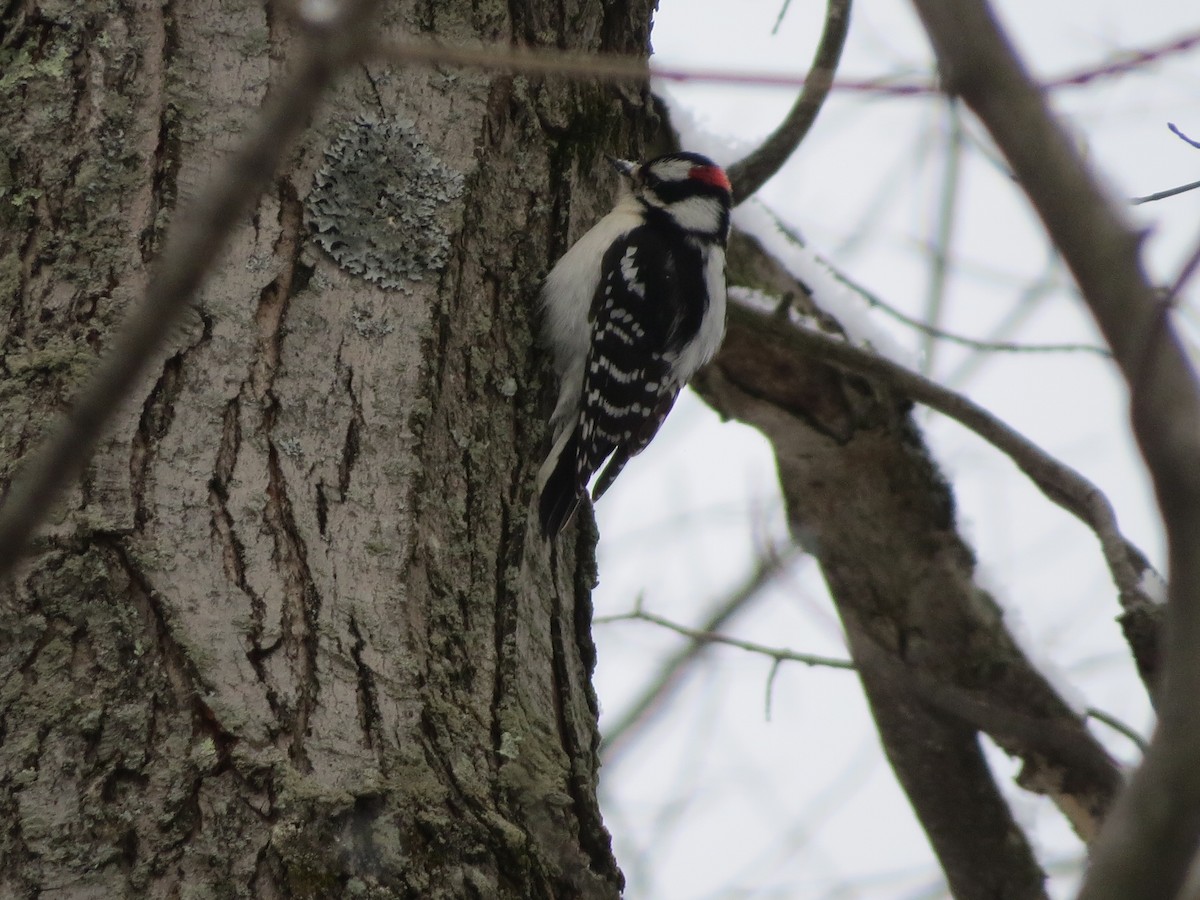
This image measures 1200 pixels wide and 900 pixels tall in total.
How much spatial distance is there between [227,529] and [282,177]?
2.21 ft

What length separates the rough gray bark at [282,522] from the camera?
191 centimetres

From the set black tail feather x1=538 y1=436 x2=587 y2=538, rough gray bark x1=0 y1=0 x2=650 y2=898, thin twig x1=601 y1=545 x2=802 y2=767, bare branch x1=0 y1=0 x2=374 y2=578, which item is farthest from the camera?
thin twig x1=601 y1=545 x2=802 y2=767

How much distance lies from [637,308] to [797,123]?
2.22ft

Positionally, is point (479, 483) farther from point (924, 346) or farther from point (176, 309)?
point (924, 346)

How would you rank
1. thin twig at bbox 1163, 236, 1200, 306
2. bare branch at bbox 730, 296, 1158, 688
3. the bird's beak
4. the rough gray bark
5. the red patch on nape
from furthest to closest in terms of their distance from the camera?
the red patch on nape
the bird's beak
bare branch at bbox 730, 296, 1158, 688
the rough gray bark
thin twig at bbox 1163, 236, 1200, 306

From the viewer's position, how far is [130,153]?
229cm

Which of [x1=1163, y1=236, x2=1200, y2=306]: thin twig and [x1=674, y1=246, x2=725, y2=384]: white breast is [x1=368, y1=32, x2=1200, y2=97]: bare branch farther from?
[x1=674, y1=246, x2=725, y2=384]: white breast

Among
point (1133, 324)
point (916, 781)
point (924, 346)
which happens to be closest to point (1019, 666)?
point (916, 781)

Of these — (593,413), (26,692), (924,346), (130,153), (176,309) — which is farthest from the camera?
(924,346)

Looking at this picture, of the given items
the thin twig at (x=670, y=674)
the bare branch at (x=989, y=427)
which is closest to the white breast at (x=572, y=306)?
the bare branch at (x=989, y=427)

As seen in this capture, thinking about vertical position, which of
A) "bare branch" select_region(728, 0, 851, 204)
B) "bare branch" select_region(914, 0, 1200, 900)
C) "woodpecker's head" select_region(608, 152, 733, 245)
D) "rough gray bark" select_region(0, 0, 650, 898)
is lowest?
"bare branch" select_region(914, 0, 1200, 900)

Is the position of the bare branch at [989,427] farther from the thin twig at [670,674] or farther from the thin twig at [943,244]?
the thin twig at [670,674]

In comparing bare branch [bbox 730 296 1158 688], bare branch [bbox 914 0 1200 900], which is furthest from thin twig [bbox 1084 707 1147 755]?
bare branch [bbox 914 0 1200 900]

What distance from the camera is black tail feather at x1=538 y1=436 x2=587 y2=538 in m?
2.59
